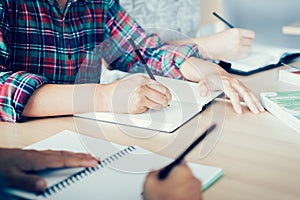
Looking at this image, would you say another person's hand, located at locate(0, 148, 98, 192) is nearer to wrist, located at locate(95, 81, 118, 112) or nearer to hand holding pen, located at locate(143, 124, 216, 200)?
hand holding pen, located at locate(143, 124, 216, 200)

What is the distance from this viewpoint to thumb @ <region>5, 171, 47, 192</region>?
613mm

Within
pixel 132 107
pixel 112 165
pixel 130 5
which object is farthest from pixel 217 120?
pixel 130 5

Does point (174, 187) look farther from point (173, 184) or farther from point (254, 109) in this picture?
point (254, 109)

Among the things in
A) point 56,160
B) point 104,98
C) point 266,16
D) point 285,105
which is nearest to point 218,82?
point 285,105

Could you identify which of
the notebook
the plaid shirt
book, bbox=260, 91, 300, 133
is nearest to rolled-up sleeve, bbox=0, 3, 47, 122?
the plaid shirt

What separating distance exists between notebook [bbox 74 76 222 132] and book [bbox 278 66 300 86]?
0.24 metres

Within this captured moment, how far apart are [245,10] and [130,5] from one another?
0.59 meters

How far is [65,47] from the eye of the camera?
1.22m

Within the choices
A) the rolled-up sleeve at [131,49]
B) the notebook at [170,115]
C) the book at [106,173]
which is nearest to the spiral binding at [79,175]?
the book at [106,173]

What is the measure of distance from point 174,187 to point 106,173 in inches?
4.7

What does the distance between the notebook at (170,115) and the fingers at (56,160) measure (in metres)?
0.19

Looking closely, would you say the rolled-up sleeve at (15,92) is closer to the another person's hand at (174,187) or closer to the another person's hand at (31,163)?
the another person's hand at (31,163)

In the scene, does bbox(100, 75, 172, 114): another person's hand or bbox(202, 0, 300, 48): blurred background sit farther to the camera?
bbox(202, 0, 300, 48): blurred background

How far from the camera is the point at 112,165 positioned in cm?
69
